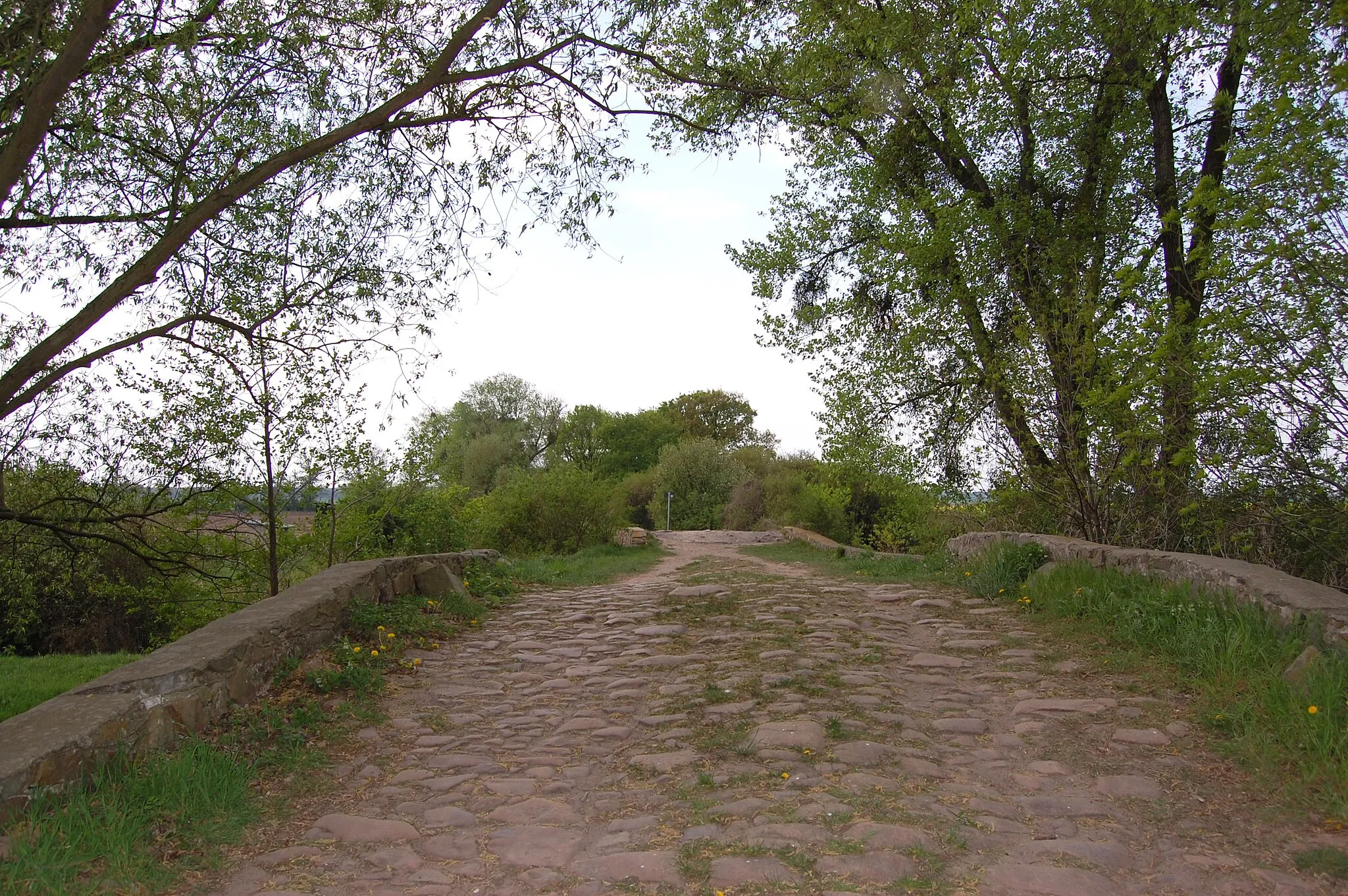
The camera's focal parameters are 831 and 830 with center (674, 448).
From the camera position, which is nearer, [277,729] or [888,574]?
[277,729]

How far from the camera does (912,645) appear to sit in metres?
6.55

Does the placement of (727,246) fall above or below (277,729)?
above

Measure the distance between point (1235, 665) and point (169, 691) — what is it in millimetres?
5699

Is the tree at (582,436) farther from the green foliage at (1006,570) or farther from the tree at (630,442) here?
the green foliage at (1006,570)

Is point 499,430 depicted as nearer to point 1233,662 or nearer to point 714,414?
point 714,414

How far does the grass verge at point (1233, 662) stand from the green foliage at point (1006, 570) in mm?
752

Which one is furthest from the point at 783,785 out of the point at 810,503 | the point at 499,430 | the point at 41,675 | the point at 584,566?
the point at 499,430

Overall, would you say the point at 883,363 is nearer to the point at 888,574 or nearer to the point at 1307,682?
the point at 888,574

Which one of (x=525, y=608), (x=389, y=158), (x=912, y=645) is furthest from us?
(x=525, y=608)

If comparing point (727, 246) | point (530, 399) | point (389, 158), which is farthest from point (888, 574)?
point (530, 399)

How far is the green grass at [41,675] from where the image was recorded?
24.8 feet

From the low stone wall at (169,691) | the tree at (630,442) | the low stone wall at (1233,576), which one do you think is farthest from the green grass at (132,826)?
the tree at (630,442)

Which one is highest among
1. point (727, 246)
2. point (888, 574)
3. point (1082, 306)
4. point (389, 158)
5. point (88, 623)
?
point (727, 246)

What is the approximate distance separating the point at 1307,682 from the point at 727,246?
1208cm
